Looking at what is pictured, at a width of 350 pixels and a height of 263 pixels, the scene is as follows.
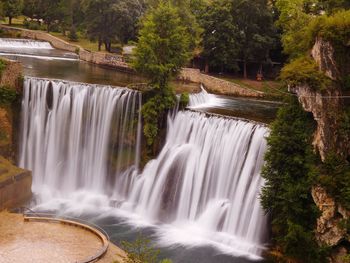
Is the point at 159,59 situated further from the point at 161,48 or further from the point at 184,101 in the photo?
the point at 184,101

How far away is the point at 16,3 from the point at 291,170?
197 ft

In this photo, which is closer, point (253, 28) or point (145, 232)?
point (145, 232)

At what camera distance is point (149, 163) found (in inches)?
1378

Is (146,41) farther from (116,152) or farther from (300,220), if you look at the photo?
(300,220)

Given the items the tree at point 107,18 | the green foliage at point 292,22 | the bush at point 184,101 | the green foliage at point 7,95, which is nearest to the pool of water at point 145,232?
the green foliage at point 7,95

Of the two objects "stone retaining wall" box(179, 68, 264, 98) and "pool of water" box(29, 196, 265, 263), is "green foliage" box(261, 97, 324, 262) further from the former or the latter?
"stone retaining wall" box(179, 68, 264, 98)

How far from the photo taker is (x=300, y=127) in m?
26.8

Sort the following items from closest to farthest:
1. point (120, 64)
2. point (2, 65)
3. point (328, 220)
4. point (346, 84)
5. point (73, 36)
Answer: point (328, 220) < point (346, 84) < point (2, 65) < point (120, 64) < point (73, 36)

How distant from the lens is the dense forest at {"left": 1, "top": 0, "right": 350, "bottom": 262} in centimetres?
2522

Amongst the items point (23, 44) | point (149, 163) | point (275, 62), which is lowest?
point (149, 163)

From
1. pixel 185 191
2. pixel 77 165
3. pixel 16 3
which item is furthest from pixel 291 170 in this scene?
pixel 16 3

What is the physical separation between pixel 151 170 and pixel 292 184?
446 inches

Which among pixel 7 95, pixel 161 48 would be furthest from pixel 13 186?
pixel 161 48

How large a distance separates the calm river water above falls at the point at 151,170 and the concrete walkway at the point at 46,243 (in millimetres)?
3080
